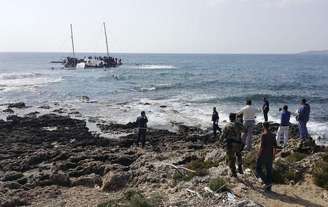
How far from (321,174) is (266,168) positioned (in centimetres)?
168

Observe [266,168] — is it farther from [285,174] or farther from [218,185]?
[218,185]

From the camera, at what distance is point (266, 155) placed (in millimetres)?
12281

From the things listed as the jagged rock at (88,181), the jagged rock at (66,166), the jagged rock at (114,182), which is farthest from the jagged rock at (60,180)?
the jagged rock at (66,166)

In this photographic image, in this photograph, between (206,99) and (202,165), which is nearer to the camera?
(202,165)

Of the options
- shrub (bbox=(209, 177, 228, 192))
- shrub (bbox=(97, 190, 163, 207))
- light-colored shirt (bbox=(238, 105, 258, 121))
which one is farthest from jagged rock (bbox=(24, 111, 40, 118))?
shrub (bbox=(209, 177, 228, 192))

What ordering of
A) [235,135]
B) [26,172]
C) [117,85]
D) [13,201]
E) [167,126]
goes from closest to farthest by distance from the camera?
[235,135], [13,201], [26,172], [167,126], [117,85]

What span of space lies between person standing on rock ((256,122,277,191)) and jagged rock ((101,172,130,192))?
181 inches

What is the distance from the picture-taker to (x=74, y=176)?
17469 millimetres

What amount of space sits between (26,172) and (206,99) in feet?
97.8

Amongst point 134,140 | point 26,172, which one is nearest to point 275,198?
point 26,172

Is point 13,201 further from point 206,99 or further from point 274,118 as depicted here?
point 206,99

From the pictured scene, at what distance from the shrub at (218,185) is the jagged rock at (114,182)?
12.3 feet

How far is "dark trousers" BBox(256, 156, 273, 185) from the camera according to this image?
40.5 feet

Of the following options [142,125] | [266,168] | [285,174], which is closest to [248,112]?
[285,174]
